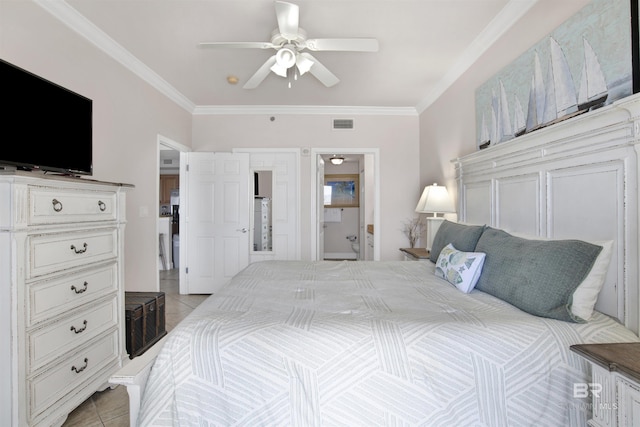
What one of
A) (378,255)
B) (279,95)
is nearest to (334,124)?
(279,95)

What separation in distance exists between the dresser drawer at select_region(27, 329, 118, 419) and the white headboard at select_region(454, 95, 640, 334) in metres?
2.69

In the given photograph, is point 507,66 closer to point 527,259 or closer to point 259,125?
point 527,259

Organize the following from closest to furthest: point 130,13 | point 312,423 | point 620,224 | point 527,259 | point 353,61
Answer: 1. point 312,423
2. point 620,224
3. point 527,259
4. point 130,13
5. point 353,61

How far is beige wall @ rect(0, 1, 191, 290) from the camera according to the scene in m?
1.91

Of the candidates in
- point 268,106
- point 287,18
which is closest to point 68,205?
point 287,18

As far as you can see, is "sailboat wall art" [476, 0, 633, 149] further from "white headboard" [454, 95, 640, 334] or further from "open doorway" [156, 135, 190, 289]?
"open doorway" [156, 135, 190, 289]

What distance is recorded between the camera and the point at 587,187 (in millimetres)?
1491

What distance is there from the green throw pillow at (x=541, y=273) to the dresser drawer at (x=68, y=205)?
231 cm

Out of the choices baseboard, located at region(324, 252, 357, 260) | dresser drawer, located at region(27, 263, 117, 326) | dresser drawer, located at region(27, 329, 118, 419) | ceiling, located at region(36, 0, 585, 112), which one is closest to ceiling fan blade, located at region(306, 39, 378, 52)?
ceiling, located at region(36, 0, 585, 112)

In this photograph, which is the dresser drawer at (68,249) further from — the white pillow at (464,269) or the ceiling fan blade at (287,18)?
the white pillow at (464,269)

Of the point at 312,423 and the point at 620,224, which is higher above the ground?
the point at 620,224

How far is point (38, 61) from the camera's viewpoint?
199 centimetres

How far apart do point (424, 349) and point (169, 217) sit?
6.01 meters

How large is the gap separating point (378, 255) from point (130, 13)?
380 centimetres
